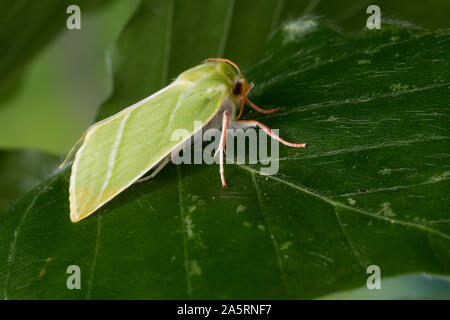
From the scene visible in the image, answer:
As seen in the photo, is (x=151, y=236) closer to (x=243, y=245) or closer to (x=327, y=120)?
(x=243, y=245)

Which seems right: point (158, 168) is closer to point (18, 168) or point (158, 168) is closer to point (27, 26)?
point (27, 26)

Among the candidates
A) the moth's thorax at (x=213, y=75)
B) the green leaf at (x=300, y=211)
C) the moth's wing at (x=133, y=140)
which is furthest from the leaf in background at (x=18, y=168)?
the moth's thorax at (x=213, y=75)

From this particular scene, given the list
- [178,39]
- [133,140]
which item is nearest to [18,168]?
[178,39]

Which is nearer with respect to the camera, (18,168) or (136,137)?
(136,137)

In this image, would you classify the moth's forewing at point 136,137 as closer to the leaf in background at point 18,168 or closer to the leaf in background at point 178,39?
the leaf in background at point 178,39

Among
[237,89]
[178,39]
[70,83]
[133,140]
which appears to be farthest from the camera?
[70,83]

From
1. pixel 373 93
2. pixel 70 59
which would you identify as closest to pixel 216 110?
pixel 373 93
